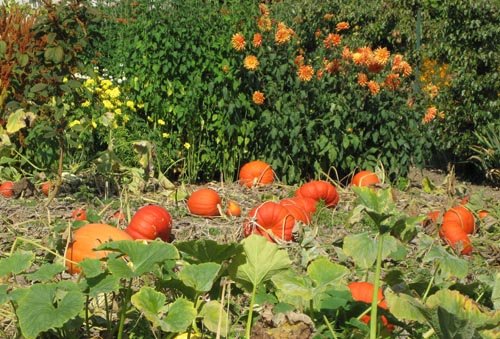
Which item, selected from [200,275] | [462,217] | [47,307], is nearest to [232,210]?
[462,217]

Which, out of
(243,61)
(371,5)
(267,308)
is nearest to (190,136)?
(243,61)

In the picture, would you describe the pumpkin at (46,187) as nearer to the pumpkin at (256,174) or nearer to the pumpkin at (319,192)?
the pumpkin at (256,174)

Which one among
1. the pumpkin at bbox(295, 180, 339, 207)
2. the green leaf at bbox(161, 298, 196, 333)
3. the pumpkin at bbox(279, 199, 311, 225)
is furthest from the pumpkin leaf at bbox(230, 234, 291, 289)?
the pumpkin at bbox(295, 180, 339, 207)

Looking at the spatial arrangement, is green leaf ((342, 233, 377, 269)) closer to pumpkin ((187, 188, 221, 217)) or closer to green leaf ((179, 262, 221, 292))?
green leaf ((179, 262, 221, 292))

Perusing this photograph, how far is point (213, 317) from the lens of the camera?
236cm

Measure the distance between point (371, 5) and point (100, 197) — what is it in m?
7.12

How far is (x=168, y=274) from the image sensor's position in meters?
2.48

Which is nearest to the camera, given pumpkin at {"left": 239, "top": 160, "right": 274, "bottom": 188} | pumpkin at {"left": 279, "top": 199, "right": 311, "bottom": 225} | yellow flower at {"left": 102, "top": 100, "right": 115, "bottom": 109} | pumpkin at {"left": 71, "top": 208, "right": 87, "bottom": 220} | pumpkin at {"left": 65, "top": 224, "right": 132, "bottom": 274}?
pumpkin at {"left": 65, "top": 224, "right": 132, "bottom": 274}

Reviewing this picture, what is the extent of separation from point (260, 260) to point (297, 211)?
2362 millimetres

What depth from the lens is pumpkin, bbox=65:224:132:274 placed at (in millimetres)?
3465

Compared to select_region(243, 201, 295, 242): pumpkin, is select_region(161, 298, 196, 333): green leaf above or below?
above

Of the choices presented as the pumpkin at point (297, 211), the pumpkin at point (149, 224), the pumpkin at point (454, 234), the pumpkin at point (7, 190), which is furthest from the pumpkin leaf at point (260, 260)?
the pumpkin at point (7, 190)

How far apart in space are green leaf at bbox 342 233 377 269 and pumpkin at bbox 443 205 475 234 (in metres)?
2.66

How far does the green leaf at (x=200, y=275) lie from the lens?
224 centimetres
